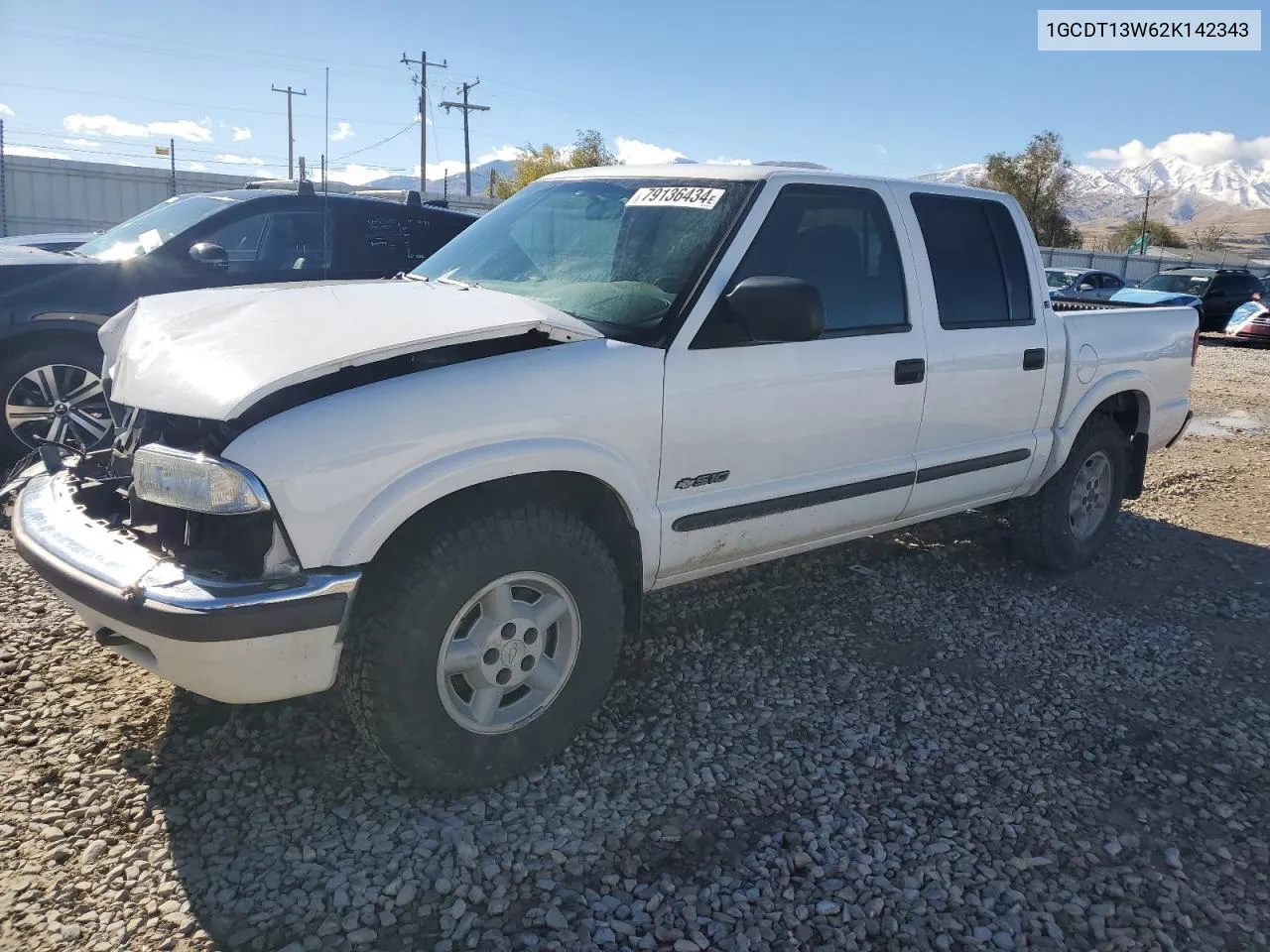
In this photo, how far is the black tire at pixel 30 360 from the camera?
18.3ft

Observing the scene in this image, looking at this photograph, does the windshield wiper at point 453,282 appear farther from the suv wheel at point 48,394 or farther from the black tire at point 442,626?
the suv wheel at point 48,394

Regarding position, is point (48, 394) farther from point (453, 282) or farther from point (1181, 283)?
point (1181, 283)

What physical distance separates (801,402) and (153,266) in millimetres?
4655

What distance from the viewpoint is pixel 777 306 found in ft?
10.1

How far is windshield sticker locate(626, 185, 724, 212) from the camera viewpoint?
3.49m

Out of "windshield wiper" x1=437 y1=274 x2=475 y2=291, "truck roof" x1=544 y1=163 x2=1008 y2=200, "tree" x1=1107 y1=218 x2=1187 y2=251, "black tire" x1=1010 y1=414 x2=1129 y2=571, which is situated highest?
"tree" x1=1107 y1=218 x2=1187 y2=251

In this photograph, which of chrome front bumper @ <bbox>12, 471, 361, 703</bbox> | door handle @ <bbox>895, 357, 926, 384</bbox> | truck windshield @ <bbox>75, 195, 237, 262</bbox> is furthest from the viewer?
truck windshield @ <bbox>75, 195, 237, 262</bbox>

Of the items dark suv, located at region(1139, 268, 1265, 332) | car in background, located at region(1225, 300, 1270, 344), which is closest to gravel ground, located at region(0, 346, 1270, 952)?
car in background, located at region(1225, 300, 1270, 344)

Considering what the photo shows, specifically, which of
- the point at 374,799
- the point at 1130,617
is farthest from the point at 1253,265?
the point at 374,799

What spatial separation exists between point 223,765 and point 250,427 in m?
1.17

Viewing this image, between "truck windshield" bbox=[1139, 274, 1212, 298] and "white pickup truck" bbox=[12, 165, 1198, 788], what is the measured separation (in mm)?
20082

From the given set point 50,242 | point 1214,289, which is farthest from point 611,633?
point 1214,289

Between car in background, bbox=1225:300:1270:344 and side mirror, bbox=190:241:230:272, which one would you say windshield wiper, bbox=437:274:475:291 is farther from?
car in background, bbox=1225:300:1270:344

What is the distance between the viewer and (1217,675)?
4.01 m
